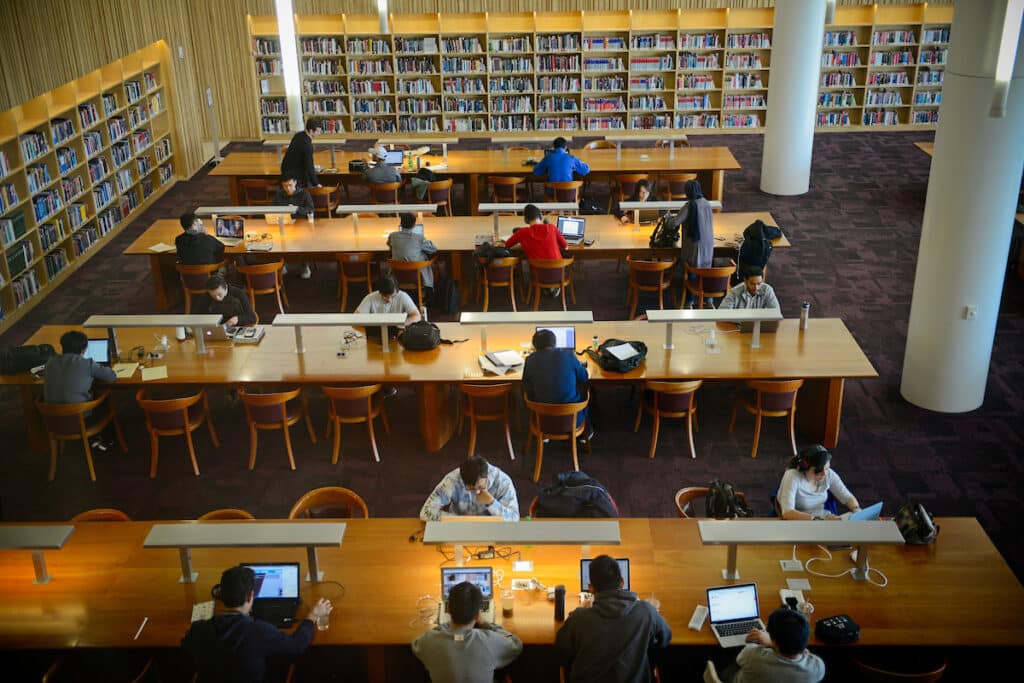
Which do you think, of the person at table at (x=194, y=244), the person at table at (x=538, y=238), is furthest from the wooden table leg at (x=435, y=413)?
the person at table at (x=194, y=244)

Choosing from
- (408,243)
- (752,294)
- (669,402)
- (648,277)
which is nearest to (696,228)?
(648,277)

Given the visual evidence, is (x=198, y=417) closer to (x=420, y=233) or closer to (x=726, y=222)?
(x=420, y=233)

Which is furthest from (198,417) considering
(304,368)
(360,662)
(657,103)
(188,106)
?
(657,103)

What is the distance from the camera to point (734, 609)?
4883 millimetres

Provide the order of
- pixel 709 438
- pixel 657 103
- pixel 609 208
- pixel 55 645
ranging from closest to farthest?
pixel 55 645, pixel 709 438, pixel 609 208, pixel 657 103

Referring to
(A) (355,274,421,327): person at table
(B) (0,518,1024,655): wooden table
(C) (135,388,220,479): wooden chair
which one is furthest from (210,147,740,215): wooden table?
(B) (0,518,1024,655): wooden table

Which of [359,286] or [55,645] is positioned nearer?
[55,645]

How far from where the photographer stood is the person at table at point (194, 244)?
9484 millimetres

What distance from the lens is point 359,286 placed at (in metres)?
10.7

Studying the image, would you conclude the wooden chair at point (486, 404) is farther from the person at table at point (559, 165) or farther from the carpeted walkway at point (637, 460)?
the person at table at point (559, 165)

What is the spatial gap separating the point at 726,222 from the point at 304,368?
4788 millimetres

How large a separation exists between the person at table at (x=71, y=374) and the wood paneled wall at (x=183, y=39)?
337cm

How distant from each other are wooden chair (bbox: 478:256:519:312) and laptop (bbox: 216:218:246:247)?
2.35 metres

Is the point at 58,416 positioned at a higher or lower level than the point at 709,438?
higher
